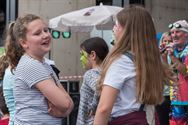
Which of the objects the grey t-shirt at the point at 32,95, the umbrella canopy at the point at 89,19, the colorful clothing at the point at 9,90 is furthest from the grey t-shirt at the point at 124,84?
the umbrella canopy at the point at 89,19

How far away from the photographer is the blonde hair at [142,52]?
3133 mm

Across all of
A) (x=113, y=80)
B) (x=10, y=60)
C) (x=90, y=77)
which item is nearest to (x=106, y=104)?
(x=113, y=80)

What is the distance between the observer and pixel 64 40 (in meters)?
13.1

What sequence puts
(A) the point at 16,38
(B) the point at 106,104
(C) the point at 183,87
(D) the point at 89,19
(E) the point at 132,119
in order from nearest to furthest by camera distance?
1. (B) the point at 106,104
2. (E) the point at 132,119
3. (A) the point at 16,38
4. (C) the point at 183,87
5. (D) the point at 89,19

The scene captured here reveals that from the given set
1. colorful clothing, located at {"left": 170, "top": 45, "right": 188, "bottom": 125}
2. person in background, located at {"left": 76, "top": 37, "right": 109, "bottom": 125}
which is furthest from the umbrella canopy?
person in background, located at {"left": 76, "top": 37, "right": 109, "bottom": 125}

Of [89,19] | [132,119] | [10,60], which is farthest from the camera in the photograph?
[89,19]

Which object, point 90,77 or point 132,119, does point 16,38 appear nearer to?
point 132,119

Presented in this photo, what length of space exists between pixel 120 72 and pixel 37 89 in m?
0.58

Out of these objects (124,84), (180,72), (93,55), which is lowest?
(180,72)

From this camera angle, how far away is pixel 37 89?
3.15 metres

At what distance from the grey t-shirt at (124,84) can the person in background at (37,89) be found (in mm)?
324

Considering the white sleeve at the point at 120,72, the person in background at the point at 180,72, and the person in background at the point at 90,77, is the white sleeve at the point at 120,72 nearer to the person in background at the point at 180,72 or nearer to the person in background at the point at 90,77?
the person in background at the point at 90,77

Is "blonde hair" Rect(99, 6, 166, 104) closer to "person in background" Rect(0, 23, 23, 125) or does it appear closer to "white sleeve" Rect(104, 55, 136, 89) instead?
"white sleeve" Rect(104, 55, 136, 89)

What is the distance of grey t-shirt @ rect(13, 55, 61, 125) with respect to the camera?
3135 mm
